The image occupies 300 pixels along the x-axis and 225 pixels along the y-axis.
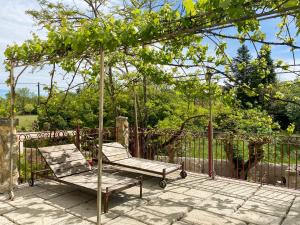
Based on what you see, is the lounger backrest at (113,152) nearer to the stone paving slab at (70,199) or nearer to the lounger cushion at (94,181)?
the lounger cushion at (94,181)

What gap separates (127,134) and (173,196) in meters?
3.03

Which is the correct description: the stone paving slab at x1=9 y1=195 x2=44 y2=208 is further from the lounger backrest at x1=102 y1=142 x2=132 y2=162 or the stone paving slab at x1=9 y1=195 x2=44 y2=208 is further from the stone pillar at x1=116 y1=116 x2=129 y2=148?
the stone pillar at x1=116 y1=116 x2=129 y2=148

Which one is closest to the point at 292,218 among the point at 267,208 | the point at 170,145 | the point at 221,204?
the point at 267,208

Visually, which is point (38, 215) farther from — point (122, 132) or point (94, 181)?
point (122, 132)

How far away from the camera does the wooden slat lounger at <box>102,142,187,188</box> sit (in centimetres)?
555

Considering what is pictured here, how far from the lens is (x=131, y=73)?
24.9ft

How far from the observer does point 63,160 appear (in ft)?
17.9

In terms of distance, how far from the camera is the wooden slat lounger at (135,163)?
18.2 feet

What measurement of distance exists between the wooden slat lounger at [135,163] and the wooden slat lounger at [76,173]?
24.4 inches

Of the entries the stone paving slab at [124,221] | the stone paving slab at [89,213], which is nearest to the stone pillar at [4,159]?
the stone paving slab at [89,213]

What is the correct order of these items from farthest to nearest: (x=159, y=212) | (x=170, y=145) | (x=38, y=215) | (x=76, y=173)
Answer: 1. (x=170, y=145)
2. (x=76, y=173)
3. (x=159, y=212)
4. (x=38, y=215)

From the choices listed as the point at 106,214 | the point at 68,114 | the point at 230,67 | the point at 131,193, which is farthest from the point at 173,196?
the point at 68,114

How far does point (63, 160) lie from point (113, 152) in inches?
52.6

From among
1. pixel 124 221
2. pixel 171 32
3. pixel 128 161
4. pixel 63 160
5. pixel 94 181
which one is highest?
pixel 171 32
